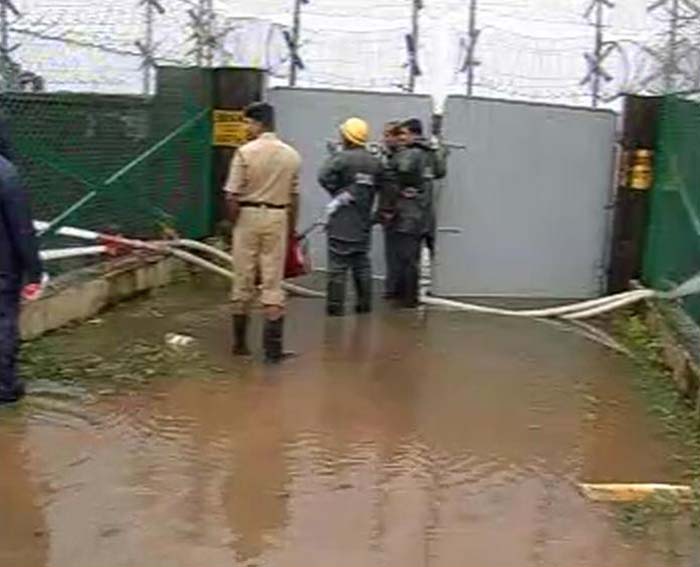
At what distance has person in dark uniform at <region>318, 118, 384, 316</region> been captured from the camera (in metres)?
10.2

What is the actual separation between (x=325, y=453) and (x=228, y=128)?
6411mm

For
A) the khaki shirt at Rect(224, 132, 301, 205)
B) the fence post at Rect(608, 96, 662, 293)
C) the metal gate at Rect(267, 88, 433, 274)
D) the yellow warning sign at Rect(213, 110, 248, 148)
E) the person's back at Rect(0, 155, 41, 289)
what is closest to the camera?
the person's back at Rect(0, 155, 41, 289)

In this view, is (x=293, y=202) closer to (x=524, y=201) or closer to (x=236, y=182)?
(x=236, y=182)

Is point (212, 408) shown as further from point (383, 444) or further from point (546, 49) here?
point (546, 49)

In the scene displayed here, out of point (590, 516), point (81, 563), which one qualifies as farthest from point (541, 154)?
point (81, 563)

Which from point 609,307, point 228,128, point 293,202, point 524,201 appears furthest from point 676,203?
point 228,128

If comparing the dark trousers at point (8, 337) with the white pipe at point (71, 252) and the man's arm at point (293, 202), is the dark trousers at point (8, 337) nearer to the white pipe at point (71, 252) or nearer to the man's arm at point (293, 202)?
the white pipe at point (71, 252)

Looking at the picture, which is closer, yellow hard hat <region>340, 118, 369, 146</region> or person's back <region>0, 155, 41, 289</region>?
person's back <region>0, 155, 41, 289</region>

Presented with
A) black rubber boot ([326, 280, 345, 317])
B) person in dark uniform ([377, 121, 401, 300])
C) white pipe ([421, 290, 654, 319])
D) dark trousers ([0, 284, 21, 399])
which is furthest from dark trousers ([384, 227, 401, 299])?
dark trousers ([0, 284, 21, 399])

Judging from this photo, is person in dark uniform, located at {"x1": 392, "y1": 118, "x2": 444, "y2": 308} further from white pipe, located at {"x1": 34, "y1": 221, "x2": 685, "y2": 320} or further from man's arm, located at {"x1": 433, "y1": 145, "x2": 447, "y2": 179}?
white pipe, located at {"x1": 34, "y1": 221, "x2": 685, "y2": 320}

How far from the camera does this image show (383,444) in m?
6.84

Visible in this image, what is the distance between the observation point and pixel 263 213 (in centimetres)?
857

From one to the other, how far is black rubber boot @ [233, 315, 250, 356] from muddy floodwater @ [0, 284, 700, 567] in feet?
0.53

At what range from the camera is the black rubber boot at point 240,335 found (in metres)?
8.84
